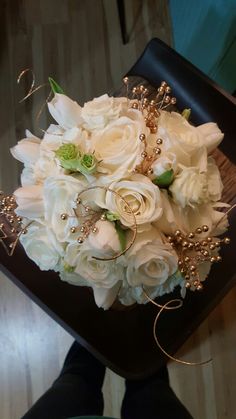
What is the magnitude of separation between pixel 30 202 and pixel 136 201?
0.43 feet

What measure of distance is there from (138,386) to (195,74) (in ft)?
2.05

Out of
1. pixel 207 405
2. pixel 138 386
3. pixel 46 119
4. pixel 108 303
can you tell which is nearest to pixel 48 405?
pixel 138 386

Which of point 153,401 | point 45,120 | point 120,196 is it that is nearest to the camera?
point 120,196

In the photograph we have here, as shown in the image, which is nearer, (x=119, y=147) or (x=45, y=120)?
(x=119, y=147)

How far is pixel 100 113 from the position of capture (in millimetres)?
592

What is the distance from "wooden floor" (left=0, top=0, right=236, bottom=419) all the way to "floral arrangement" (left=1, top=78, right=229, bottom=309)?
2.37ft

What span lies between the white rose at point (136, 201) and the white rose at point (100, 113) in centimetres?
9

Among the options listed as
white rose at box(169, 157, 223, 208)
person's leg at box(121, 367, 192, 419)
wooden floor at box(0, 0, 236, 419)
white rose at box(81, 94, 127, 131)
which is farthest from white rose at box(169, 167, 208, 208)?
wooden floor at box(0, 0, 236, 419)

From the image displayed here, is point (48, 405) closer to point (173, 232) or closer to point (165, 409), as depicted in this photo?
point (165, 409)

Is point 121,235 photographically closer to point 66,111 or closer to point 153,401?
point 66,111

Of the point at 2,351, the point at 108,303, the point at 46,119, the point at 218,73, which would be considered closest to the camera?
the point at 108,303

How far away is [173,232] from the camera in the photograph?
0.60 m

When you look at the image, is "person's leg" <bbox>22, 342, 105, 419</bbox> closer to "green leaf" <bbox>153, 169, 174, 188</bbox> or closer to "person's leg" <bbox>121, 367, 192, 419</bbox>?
"person's leg" <bbox>121, 367, 192, 419</bbox>

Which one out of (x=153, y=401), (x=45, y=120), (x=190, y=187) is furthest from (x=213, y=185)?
(x=45, y=120)
